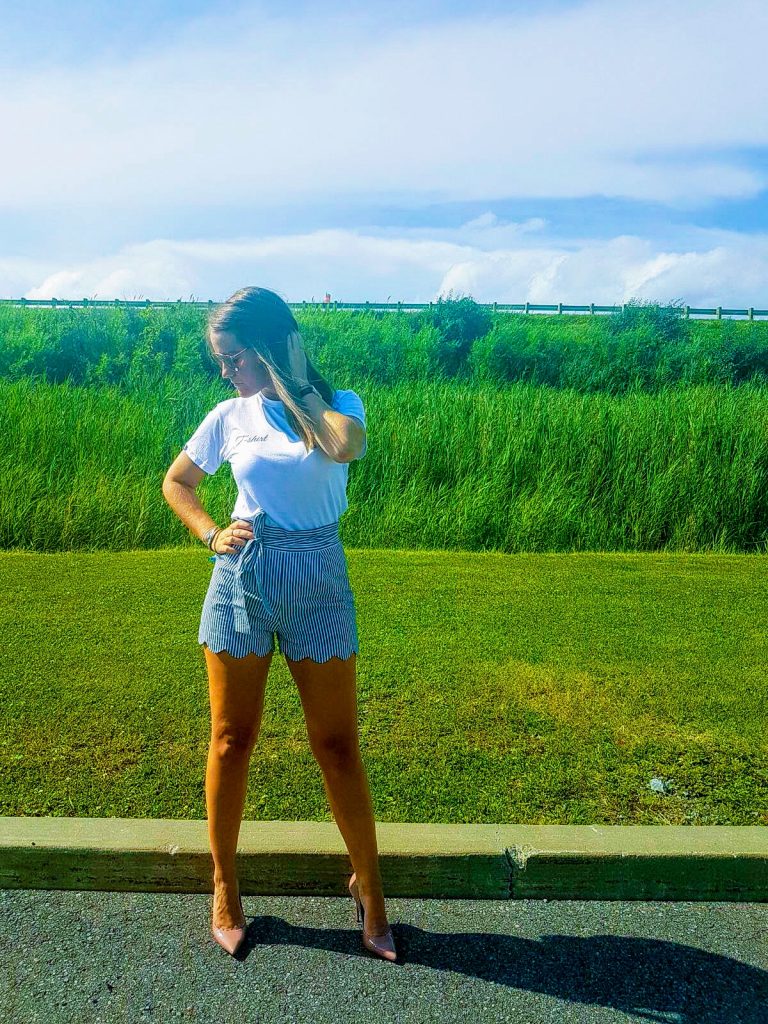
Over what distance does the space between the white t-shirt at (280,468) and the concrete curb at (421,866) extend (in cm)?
126

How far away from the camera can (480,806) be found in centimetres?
398

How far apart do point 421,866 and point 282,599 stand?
1.18m

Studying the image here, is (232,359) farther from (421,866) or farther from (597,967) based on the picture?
(597,967)

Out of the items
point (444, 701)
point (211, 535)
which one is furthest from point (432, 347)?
point (211, 535)

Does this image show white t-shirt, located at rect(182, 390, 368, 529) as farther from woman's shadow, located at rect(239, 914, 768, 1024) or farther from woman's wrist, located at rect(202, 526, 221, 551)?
woman's shadow, located at rect(239, 914, 768, 1024)

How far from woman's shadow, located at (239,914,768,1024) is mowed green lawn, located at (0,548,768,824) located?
28.8 inches

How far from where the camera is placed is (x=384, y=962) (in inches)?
119

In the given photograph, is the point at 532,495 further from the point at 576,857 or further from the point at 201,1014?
the point at 201,1014

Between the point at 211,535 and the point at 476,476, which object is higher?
the point at 211,535

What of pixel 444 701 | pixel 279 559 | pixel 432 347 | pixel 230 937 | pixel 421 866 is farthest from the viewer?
pixel 432 347

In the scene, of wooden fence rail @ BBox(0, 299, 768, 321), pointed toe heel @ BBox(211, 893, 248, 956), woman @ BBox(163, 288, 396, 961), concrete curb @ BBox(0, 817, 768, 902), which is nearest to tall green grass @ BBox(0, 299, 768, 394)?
wooden fence rail @ BBox(0, 299, 768, 321)

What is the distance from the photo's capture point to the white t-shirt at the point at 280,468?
2832 mm

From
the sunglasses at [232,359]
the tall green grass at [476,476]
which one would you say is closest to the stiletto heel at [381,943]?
the sunglasses at [232,359]

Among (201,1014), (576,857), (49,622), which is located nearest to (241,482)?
(201,1014)
